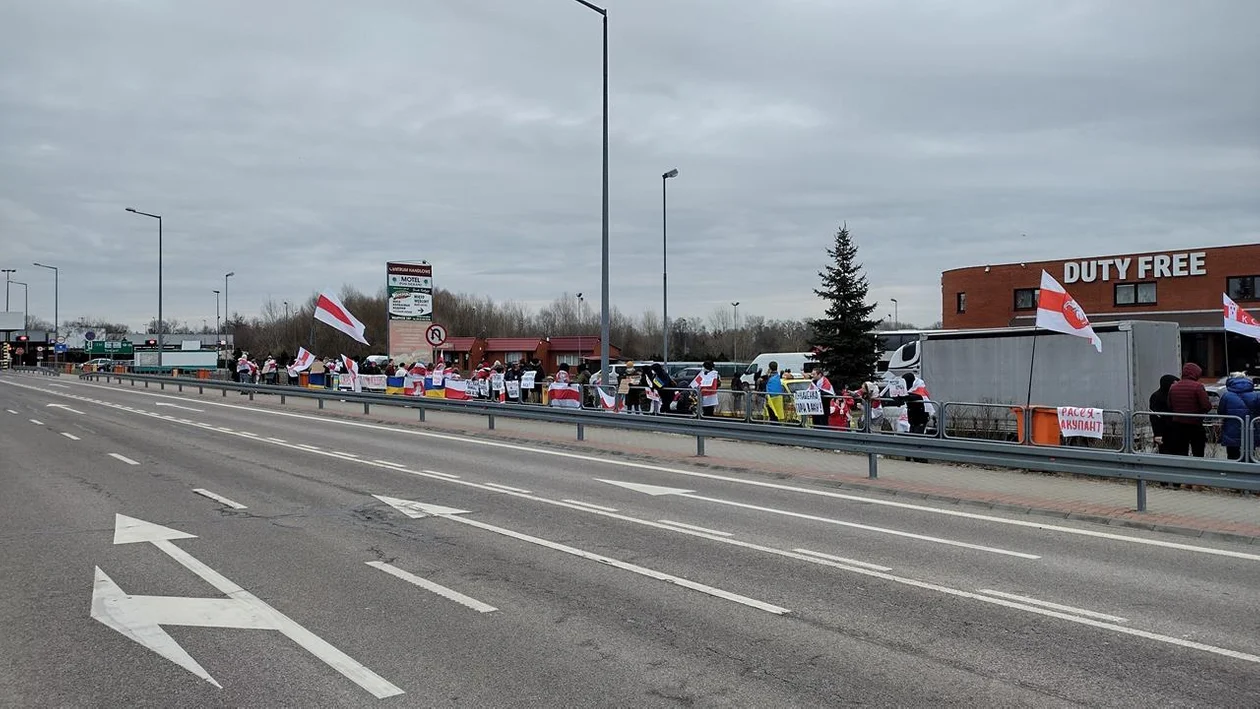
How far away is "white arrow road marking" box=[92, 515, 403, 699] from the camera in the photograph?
17.5 feet

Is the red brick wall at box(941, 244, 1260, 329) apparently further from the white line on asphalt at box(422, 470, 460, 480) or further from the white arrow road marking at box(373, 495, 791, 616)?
the white arrow road marking at box(373, 495, 791, 616)

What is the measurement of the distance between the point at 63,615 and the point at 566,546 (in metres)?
4.04

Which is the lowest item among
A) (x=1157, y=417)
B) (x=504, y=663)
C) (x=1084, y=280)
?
(x=504, y=663)

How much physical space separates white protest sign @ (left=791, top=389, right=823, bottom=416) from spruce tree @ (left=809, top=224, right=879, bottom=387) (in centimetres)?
1852

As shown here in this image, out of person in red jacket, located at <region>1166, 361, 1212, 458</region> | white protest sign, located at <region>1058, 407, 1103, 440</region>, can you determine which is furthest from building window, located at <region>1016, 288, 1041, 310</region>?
white protest sign, located at <region>1058, 407, 1103, 440</region>

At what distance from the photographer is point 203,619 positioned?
6309 mm

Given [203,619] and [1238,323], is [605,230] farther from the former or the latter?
[203,619]

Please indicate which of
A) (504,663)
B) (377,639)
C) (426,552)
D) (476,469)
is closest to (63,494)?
(476,469)

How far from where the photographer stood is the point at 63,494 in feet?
39.8

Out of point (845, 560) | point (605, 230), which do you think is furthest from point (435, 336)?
point (845, 560)

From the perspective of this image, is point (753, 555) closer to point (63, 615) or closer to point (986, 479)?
point (63, 615)

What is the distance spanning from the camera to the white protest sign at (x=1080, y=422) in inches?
506

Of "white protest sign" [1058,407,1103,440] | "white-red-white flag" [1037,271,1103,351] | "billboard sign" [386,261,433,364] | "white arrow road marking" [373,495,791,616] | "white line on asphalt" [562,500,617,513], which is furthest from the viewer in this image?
"billboard sign" [386,261,433,364]

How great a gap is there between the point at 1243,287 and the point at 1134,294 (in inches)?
191
